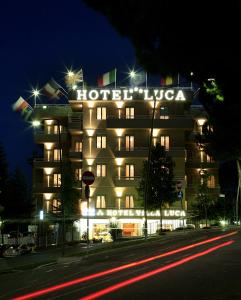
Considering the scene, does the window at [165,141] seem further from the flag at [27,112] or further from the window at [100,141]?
the flag at [27,112]

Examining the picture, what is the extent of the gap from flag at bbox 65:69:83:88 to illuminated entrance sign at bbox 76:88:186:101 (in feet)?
6.21

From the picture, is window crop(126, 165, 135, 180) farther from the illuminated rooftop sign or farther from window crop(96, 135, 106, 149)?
the illuminated rooftop sign

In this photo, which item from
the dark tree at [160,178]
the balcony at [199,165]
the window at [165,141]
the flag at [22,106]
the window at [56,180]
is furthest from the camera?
the balcony at [199,165]

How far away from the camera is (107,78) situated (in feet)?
253

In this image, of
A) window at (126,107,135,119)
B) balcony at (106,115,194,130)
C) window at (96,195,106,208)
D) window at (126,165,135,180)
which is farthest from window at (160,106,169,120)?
window at (96,195,106,208)

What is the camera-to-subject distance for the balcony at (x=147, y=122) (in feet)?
256

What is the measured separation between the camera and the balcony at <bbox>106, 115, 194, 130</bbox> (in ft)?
256

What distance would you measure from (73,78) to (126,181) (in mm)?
14395

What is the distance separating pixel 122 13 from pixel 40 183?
72.7 meters

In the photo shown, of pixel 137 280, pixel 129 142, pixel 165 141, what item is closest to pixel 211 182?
pixel 165 141

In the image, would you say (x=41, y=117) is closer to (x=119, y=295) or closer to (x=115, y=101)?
(x=115, y=101)

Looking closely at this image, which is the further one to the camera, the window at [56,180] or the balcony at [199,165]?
the balcony at [199,165]

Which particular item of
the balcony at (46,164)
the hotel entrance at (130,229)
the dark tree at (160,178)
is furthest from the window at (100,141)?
the hotel entrance at (130,229)

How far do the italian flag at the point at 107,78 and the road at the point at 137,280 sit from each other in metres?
Answer: 52.0
